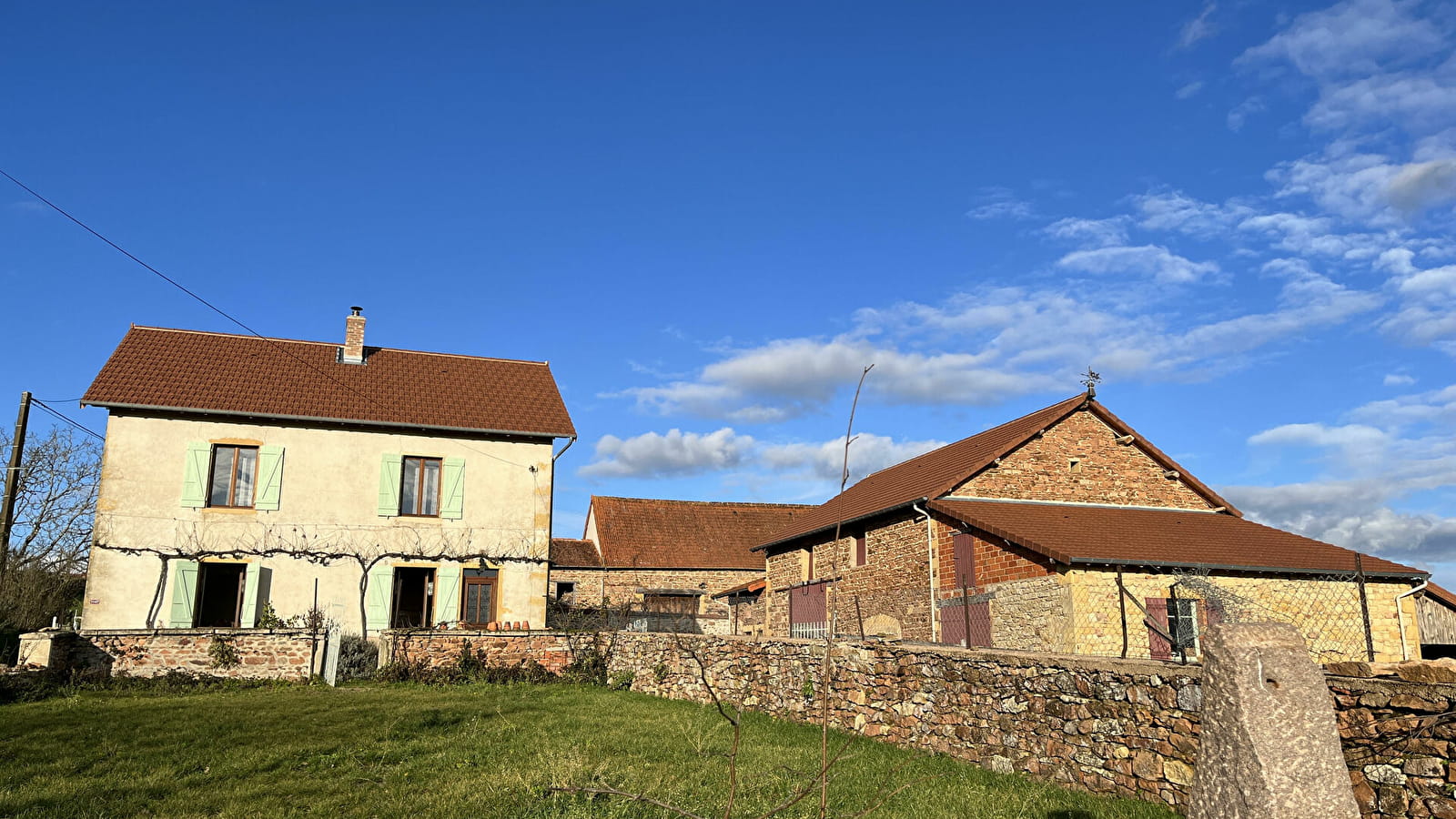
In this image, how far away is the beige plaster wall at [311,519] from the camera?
18.6 metres

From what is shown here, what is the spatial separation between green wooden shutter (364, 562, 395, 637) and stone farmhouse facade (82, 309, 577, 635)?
31mm

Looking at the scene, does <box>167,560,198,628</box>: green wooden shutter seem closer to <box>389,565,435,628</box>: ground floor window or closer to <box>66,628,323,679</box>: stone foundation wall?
<box>66,628,323,679</box>: stone foundation wall

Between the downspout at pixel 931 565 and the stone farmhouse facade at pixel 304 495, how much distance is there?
8.50 metres

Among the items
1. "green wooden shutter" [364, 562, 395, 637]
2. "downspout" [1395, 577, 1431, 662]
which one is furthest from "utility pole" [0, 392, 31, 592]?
"downspout" [1395, 577, 1431, 662]

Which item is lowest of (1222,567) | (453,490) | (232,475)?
Answer: (1222,567)

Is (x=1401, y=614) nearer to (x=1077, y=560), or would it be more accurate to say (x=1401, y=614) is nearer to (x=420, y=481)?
(x=1077, y=560)

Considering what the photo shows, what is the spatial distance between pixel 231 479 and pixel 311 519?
1943mm

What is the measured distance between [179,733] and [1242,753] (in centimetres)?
1154

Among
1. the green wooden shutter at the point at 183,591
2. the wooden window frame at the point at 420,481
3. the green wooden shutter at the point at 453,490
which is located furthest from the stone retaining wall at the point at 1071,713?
the green wooden shutter at the point at 183,591

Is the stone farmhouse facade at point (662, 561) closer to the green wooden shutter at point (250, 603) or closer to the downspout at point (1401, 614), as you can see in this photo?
the green wooden shutter at point (250, 603)

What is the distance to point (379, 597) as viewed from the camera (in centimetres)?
1966

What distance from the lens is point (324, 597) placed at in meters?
19.4

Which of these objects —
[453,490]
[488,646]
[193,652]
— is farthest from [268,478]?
[488,646]

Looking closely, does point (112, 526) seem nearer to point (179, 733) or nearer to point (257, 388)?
point (257, 388)
